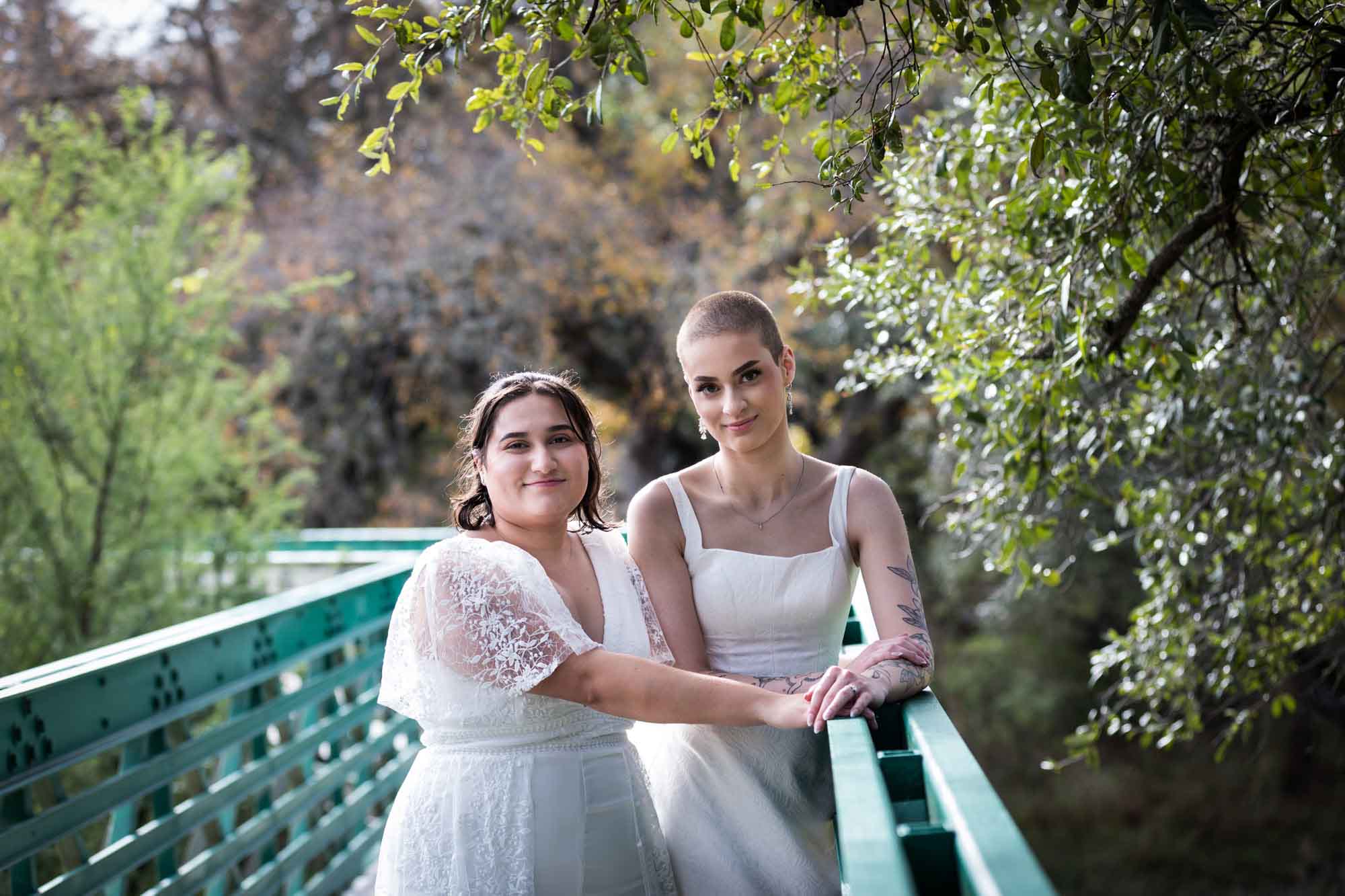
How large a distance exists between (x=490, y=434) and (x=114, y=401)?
2698 millimetres

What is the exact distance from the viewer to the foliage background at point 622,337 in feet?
28.5

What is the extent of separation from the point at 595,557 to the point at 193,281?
2.70m

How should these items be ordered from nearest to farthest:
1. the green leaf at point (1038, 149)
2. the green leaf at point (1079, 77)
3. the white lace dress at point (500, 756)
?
the green leaf at point (1079, 77) → the green leaf at point (1038, 149) → the white lace dress at point (500, 756)

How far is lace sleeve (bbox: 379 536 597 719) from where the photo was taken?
1999mm

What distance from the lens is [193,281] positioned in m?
4.38

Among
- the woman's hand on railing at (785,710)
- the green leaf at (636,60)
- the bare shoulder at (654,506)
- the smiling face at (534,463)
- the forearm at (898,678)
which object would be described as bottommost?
the woman's hand on railing at (785,710)

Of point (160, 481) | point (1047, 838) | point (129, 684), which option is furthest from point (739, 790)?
point (1047, 838)

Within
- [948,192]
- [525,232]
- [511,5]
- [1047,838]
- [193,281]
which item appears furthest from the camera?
[1047,838]

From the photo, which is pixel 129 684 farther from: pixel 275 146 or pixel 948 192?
pixel 275 146

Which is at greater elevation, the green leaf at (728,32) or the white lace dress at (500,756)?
the green leaf at (728,32)

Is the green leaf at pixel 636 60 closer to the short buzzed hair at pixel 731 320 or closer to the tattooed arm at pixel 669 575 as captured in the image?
the short buzzed hair at pixel 731 320

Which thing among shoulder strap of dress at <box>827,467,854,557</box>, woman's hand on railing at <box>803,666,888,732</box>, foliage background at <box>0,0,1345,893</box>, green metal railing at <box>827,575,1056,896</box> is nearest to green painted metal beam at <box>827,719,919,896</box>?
green metal railing at <box>827,575,1056,896</box>

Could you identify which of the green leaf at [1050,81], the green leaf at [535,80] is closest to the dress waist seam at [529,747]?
the green leaf at [535,80]

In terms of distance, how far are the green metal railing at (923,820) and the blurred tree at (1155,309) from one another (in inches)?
30.9
